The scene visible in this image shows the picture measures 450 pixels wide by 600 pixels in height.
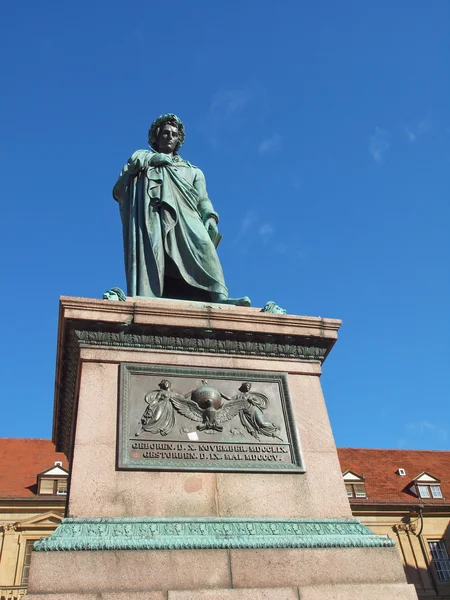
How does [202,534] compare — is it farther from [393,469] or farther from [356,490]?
[393,469]

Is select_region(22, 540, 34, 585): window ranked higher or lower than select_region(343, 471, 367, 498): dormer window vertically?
lower

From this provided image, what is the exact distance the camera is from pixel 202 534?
189 inches

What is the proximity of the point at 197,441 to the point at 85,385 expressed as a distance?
→ 1.18m

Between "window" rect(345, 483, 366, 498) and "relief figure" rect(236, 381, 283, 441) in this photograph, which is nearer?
"relief figure" rect(236, 381, 283, 441)

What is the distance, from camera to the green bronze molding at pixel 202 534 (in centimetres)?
456

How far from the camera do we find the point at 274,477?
543 centimetres

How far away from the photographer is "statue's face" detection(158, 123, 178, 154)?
9.88 metres

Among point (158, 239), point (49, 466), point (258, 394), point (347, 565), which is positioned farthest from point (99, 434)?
point (49, 466)

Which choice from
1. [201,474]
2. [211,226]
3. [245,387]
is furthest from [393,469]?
[201,474]

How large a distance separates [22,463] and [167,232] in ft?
86.9

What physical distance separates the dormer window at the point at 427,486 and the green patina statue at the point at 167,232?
97.0ft

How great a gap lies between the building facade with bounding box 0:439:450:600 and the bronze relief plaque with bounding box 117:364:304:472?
890 inches

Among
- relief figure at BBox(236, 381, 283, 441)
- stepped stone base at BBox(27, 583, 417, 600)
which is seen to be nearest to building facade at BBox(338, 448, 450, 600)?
relief figure at BBox(236, 381, 283, 441)

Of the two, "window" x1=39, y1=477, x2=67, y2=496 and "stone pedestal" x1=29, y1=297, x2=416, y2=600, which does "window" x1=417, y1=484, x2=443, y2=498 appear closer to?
"window" x1=39, y1=477, x2=67, y2=496
